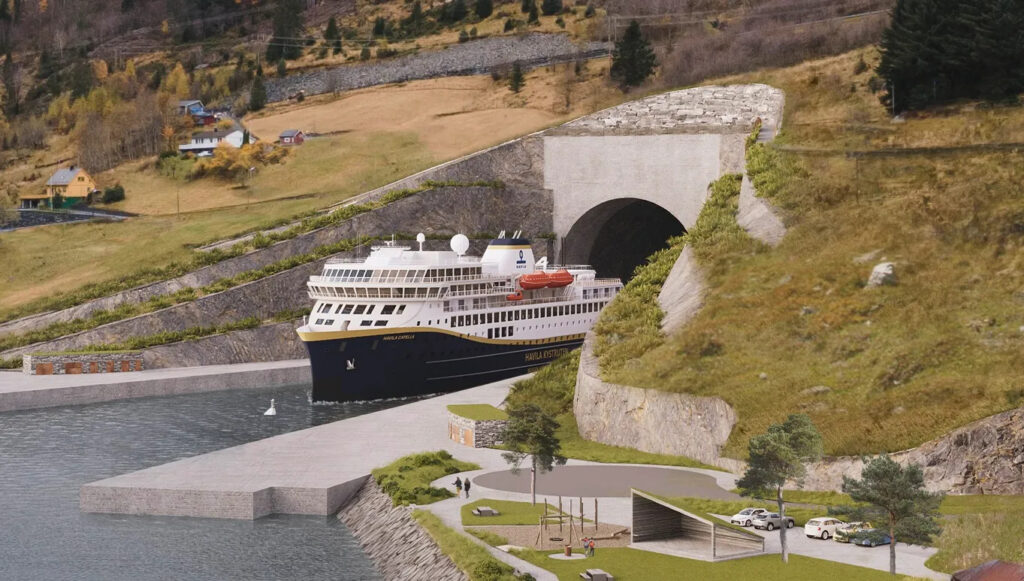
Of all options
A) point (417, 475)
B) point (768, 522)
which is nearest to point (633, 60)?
point (417, 475)

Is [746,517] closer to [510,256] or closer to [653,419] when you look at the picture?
[653,419]

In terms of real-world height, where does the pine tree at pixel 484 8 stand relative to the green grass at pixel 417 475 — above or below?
above

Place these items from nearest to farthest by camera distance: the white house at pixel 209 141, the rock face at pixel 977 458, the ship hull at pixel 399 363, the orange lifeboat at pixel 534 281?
the rock face at pixel 977 458
the ship hull at pixel 399 363
the orange lifeboat at pixel 534 281
the white house at pixel 209 141

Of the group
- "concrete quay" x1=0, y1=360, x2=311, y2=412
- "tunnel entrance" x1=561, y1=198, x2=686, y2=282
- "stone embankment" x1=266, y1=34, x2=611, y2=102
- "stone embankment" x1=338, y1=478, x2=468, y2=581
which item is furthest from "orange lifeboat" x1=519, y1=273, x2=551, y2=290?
"stone embankment" x1=266, y1=34, x2=611, y2=102

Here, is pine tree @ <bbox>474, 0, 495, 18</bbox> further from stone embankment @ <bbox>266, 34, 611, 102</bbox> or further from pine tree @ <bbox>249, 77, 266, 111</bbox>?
pine tree @ <bbox>249, 77, 266, 111</bbox>

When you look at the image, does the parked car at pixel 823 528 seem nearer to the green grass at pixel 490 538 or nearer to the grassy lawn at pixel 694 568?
the grassy lawn at pixel 694 568

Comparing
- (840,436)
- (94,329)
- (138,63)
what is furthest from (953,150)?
(138,63)

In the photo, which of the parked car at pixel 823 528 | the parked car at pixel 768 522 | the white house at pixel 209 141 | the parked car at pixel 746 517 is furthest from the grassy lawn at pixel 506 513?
the white house at pixel 209 141
